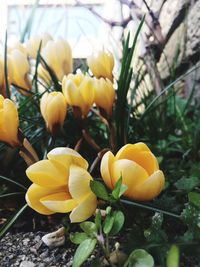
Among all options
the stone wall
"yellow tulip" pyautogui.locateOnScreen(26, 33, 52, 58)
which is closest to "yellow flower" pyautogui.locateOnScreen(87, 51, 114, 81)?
"yellow tulip" pyautogui.locateOnScreen(26, 33, 52, 58)

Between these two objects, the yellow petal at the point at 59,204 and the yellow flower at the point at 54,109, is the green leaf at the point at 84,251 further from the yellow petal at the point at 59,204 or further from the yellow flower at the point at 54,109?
the yellow flower at the point at 54,109

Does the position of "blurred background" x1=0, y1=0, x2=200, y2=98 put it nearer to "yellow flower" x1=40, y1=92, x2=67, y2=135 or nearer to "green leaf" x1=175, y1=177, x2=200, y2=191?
"yellow flower" x1=40, y1=92, x2=67, y2=135

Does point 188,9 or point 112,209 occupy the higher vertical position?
point 188,9

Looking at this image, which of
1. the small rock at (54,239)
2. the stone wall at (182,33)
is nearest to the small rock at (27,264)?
the small rock at (54,239)

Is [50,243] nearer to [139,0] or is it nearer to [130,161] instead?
[130,161]

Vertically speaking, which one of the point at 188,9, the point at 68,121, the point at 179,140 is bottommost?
the point at 179,140

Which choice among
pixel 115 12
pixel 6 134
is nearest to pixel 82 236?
pixel 6 134

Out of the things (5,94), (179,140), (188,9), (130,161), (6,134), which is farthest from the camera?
(188,9)
